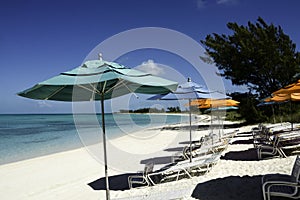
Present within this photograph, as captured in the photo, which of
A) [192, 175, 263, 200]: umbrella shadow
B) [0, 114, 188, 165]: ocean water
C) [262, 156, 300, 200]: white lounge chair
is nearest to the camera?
[262, 156, 300, 200]: white lounge chair

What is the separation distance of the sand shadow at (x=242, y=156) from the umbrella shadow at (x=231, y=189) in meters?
2.08

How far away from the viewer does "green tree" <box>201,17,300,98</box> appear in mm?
20703

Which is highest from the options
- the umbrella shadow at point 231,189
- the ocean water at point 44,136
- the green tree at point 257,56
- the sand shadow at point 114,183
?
the green tree at point 257,56

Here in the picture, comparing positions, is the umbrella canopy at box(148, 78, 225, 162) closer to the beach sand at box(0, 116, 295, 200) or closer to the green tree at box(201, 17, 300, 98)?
the beach sand at box(0, 116, 295, 200)

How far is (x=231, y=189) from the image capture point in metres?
4.89

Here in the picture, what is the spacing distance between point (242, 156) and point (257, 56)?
14.9 m

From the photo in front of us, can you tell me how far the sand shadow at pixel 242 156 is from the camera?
7.46 m

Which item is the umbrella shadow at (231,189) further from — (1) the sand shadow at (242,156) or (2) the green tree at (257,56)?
(2) the green tree at (257,56)

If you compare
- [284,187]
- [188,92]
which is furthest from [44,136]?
[284,187]

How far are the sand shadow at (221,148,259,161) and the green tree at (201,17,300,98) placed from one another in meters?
13.8

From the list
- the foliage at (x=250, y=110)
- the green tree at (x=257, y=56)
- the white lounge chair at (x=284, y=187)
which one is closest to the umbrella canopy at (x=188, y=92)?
the white lounge chair at (x=284, y=187)

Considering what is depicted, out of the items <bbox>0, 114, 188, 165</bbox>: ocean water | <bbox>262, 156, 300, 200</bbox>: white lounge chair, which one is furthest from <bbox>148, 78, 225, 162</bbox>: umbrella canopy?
<bbox>0, 114, 188, 165</bbox>: ocean water

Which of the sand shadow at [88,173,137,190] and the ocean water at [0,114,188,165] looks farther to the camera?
the ocean water at [0,114,188,165]

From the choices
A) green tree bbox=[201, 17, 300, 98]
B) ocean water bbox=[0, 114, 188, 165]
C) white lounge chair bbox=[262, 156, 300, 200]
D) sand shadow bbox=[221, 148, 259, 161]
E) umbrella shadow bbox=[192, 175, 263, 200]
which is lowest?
ocean water bbox=[0, 114, 188, 165]
